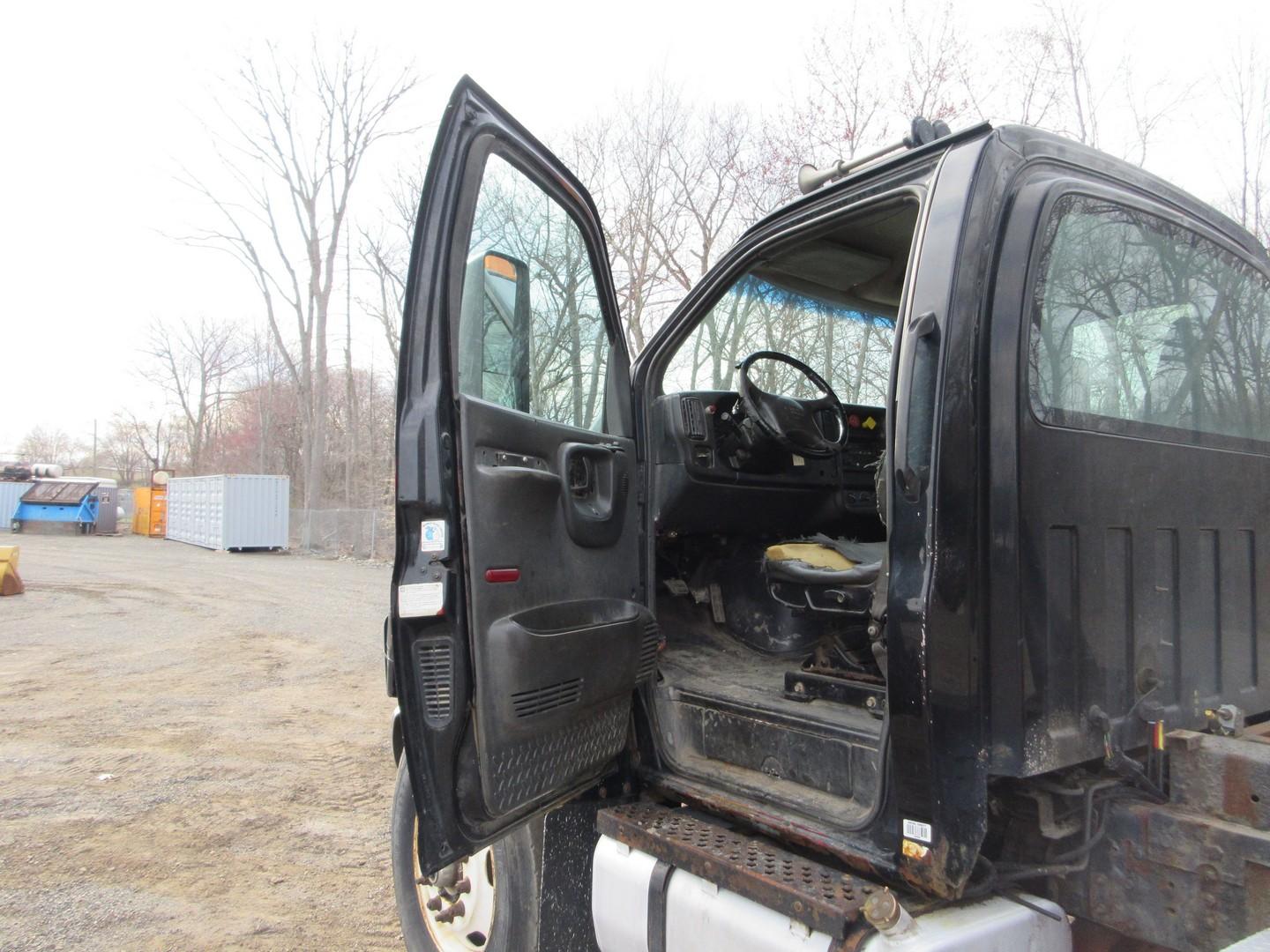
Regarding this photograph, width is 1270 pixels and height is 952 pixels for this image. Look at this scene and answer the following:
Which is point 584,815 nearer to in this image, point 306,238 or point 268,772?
point 268,772

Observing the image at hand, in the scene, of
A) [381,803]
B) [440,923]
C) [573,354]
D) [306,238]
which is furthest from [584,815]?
[306,238]

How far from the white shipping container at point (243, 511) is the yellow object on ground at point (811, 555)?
22906 millimetres

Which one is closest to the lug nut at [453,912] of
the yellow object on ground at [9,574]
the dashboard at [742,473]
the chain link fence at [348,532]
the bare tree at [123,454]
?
the dashboard at [742,473]

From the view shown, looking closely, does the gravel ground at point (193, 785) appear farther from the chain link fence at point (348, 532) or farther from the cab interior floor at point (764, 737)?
the chain link fence at point (348, 532)

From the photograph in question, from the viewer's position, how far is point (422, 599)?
7.03ft

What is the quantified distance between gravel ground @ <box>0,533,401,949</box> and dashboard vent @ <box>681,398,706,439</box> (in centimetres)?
219

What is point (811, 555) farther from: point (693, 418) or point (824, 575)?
point (693, 418)

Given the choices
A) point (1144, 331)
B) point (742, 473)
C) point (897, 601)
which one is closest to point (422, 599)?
point (897, 601)

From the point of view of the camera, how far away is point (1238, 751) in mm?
1794

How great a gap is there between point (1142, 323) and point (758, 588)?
168 centimetres

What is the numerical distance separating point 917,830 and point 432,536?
1.25m

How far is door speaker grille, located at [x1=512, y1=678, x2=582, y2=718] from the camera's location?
218cm

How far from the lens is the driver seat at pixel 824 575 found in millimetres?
2807

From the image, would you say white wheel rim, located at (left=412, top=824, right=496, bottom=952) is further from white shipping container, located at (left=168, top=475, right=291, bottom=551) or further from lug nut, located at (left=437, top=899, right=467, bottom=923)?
white shipping container, located at (left=168, top=475, right=291, bottom=551)
